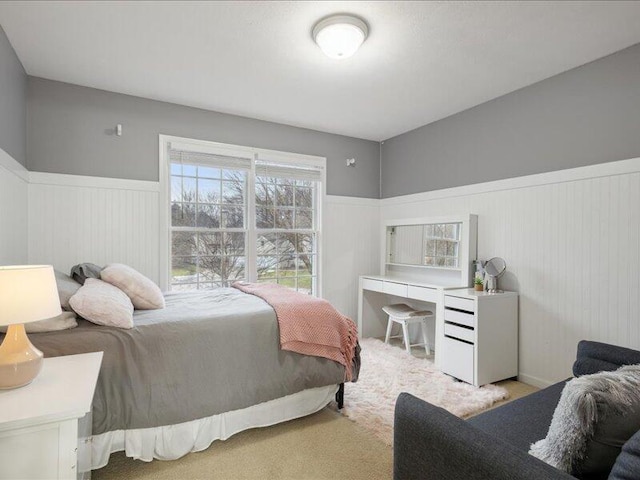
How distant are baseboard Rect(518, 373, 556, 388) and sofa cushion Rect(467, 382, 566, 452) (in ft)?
4.52

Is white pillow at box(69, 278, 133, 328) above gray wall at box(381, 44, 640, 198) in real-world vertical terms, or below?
below

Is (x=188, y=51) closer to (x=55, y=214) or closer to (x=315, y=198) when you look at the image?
(x=55, y=214)

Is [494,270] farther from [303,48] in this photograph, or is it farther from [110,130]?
[110,130]

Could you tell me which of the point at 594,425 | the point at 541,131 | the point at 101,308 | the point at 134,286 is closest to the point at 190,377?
the point at 101,308

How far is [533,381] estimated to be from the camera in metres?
3.07

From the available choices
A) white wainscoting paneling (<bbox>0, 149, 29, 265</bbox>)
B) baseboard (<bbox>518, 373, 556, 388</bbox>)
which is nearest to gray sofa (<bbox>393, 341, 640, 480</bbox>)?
baseboard (<bbox>518, 373, 556, 388</bbox>)

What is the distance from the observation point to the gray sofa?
896 millimetres

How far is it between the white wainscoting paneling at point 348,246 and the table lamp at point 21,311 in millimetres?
3207

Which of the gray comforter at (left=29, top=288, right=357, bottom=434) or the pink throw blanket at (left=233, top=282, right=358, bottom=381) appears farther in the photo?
the pink throw blanket at (left=233, top=282, right=358, bottom=381)

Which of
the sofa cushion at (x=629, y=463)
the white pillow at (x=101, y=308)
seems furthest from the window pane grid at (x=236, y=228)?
the sofa cushion at (x=629, y=463)

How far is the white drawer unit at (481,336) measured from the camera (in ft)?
9.85

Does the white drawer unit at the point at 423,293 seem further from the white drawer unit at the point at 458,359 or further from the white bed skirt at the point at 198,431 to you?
the white bed skirt at the point at 198,431

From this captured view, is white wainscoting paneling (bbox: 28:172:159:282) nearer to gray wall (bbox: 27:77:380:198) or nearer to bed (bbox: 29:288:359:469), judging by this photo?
gray wall (bbox: 27:77:380:198)

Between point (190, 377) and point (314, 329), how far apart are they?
820 millimetres
